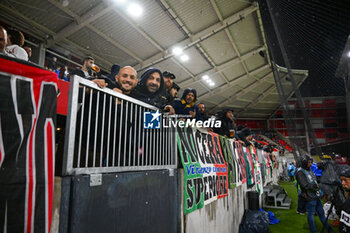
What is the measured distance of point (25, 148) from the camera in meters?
1.15

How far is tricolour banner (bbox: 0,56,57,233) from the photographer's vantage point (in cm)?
105

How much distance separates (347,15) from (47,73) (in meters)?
9.70

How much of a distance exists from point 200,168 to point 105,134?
165cm

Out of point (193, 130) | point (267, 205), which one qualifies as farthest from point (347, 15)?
point (193, 130)

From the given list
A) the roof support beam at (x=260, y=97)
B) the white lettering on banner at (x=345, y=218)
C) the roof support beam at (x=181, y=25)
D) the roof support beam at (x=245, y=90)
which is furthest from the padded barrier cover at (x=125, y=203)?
the roof support beam at (x=260, y=97)

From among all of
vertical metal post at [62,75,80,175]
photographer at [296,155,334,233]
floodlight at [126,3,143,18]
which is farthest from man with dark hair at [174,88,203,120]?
floodlight at [126,3,143,18]

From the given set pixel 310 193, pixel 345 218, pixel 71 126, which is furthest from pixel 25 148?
pixel 310 193

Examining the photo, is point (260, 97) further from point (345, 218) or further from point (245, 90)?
point (345, 218)

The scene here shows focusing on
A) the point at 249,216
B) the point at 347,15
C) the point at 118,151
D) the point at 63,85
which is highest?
the point at 347,15

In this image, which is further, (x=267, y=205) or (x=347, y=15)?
(x=267, y=205)

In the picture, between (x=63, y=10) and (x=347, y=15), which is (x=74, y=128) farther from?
(x=347, y=15)

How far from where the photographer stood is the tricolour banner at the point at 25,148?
1054mm

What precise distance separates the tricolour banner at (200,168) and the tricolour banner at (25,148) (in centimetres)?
166

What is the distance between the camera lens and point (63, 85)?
8.03ft
